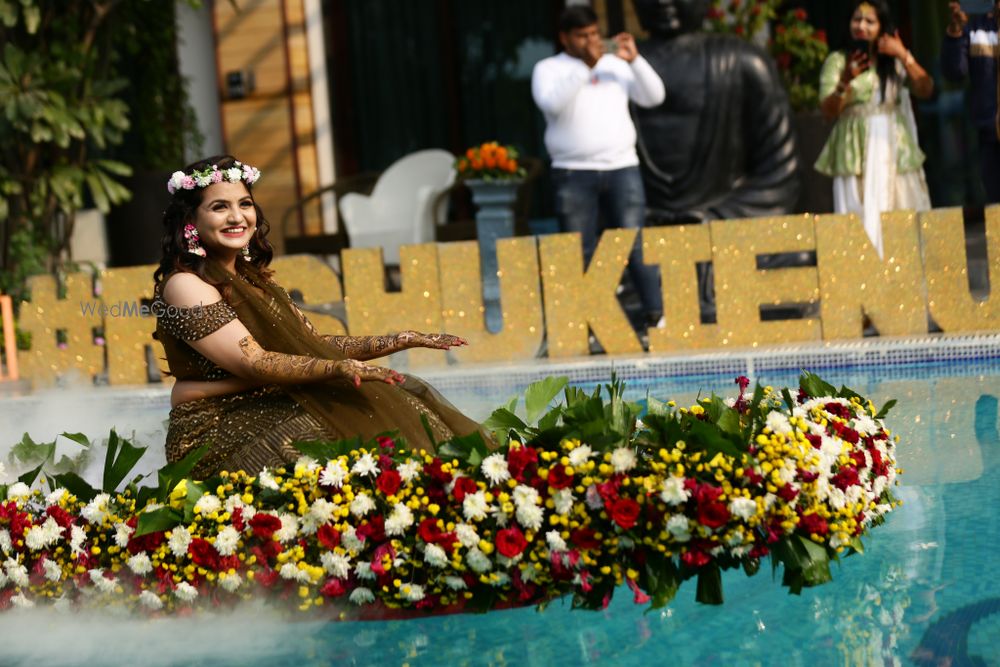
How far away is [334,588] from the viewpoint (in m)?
3.23

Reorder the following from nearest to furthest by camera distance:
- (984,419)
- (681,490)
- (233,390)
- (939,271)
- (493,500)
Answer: (681,490)
(493,500)
(233,390)
(984,419)
(939,271)

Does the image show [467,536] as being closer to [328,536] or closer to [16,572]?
[328,536]

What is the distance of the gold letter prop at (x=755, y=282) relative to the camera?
7.62 meters

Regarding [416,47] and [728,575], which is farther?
[416,47]

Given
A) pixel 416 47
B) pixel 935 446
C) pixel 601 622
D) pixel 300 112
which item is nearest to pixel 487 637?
pixel 601 622

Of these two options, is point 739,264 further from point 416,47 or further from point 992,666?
point 416,47

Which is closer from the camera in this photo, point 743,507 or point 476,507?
point 743,507

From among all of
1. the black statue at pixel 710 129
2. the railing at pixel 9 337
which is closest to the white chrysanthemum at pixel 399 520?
the railing at pixel 9 337

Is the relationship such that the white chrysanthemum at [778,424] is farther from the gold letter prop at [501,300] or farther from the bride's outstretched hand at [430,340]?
the gold letter prop at [501,300]

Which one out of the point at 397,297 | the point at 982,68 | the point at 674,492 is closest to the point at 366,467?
the point at 674,492

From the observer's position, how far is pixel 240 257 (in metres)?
4.22

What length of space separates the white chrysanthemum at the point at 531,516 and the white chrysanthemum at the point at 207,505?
0.74 meters

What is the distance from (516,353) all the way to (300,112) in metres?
5.07

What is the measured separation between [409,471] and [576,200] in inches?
200
